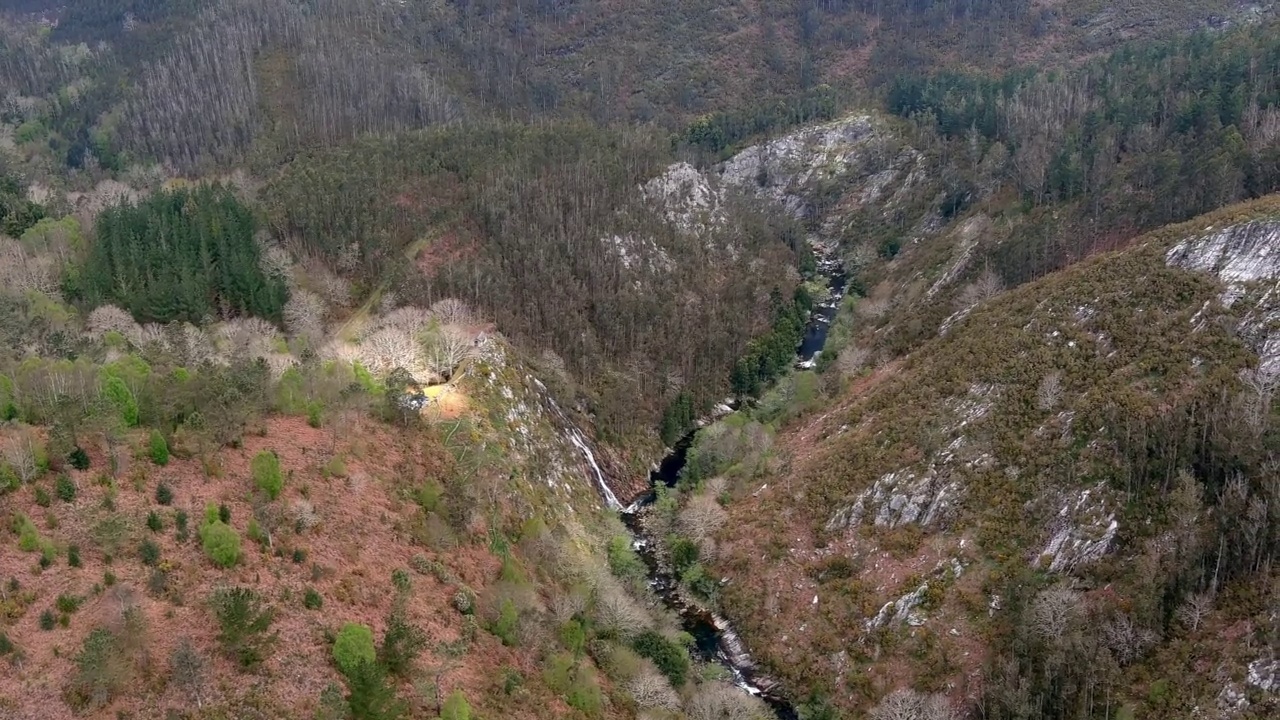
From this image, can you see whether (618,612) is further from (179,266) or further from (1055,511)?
(179,266)

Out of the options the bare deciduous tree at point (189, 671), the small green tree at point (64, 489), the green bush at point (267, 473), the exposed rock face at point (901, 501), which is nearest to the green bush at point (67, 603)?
the bare deciduous tree at point (189, 671)

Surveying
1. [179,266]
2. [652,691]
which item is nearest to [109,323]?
[179,266]

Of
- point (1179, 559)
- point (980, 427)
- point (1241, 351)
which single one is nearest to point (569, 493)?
point (980, 427)

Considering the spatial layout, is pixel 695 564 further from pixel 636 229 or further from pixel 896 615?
pixel 636 229

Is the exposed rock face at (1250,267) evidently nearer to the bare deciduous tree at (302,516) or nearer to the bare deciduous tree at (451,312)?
the bare deciduous tree at (302,516)

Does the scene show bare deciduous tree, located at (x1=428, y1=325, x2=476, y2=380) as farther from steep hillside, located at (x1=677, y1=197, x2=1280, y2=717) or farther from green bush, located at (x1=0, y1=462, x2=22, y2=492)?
green bush, located at (x1=0, y1=462, x2=22, y2=492)

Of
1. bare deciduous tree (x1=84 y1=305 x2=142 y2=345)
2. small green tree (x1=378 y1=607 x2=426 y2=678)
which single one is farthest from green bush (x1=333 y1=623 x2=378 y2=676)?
bare deciduous tree (x1=84 y1=305 x2=142 y2=345)
